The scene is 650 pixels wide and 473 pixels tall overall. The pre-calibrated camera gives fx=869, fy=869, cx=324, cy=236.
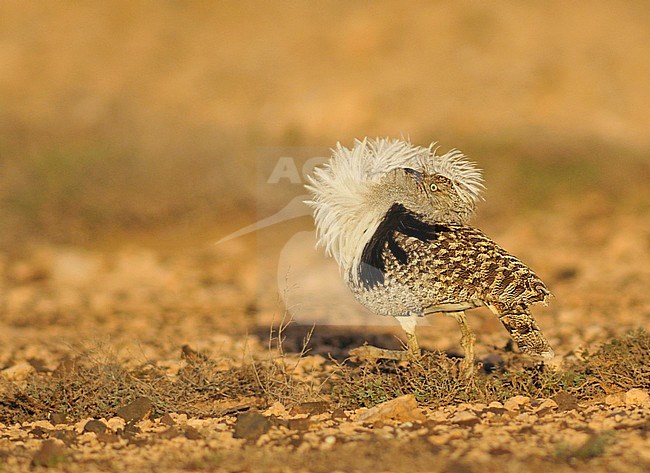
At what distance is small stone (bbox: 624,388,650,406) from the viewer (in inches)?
202

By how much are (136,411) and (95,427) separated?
1.06 ft

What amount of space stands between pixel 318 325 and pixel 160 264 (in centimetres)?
352

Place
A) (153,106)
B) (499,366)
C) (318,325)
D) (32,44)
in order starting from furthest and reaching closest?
1. (32,44)
2. (153,106)
3. (318,325)
4. (499,366)

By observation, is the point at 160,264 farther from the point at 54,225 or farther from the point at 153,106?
the point at 153,106

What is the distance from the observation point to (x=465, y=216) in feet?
17.7

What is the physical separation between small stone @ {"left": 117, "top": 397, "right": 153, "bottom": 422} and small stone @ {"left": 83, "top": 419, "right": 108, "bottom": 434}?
21 centimetres

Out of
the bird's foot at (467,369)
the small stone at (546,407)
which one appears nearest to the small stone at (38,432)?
the bird's foot at (467,369)

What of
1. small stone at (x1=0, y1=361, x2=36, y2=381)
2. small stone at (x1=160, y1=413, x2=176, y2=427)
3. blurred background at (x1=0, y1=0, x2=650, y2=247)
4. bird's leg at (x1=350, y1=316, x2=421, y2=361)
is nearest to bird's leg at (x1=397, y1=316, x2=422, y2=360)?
bird's leg at (x1=350, y1=316, x2=421, y2=361)

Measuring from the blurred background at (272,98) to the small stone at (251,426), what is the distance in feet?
26.2

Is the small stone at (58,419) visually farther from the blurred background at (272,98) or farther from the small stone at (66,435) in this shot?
the blurred background at (272,98)

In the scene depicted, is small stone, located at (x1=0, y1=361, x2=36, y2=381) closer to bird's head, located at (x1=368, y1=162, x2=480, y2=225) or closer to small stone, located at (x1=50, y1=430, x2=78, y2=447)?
small stone, located at (x1=50, y1=430, x2=78, y2=447)

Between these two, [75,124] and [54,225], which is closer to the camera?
[54,225]

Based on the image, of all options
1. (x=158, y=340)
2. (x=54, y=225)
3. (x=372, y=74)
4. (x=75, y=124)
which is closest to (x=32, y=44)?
(x=75, y=124)

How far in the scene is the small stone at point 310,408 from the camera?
520 cm
